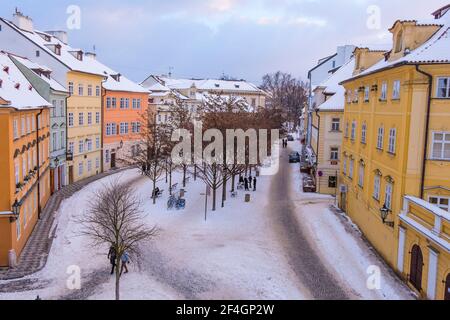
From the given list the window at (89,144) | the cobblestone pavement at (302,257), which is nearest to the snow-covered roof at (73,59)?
the window at (89,144)

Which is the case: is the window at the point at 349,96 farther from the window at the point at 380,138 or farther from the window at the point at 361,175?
the window at the point at 380,138

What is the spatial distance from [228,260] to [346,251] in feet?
19.4

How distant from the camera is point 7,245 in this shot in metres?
18.6

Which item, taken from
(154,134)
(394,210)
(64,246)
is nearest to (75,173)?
(154,134)

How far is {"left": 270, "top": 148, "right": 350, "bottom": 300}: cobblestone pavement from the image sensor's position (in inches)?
644

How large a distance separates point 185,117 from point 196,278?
85.5ft


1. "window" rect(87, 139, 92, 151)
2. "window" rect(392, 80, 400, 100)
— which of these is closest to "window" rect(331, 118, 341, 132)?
"window" rect(392, 80, 400, 100)

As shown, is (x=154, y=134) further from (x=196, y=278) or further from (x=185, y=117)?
(x=196, y=278)

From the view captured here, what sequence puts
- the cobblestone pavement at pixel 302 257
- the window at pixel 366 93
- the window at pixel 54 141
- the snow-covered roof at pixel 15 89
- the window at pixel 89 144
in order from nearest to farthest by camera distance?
1. the cobblestone pavement at pixel 302 257
2. the snow-covered roof at pixel 15 89
3. the window at pixel 366 93
4. the window at pixel 54 141
5. the window at pixel 89 144

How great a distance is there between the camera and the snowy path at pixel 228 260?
15922 mm

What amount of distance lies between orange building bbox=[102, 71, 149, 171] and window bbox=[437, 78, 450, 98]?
29.8 metres

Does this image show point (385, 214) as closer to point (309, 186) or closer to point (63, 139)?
point (309, 186)

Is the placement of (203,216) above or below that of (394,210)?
below

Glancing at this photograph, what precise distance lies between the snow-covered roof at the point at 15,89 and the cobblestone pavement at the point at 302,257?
13.7 meters
